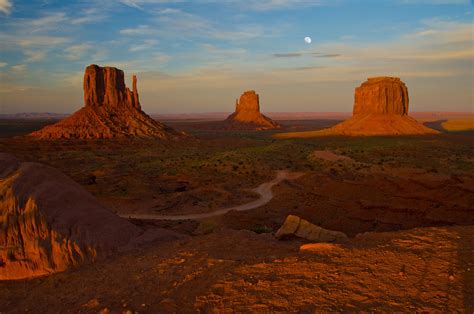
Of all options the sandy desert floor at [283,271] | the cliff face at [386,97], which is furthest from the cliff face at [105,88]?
the sandy desert floor at [283,271]

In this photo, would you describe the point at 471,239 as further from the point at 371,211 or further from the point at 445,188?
the point at 445,188

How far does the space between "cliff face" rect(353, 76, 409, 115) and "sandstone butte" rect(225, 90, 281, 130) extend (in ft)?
179

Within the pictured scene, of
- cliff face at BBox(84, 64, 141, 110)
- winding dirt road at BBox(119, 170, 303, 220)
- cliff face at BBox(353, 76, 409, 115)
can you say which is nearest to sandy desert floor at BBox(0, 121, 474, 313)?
winding dirt road at BBox(119, 170, 303, 220)

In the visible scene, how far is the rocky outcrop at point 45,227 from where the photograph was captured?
10.5m

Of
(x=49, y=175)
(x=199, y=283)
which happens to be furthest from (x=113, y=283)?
(x=49, y=175)

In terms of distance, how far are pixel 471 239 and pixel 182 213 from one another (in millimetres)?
18359

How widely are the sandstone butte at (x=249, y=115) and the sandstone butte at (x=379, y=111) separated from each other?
51146 millimetres

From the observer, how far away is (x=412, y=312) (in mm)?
6398

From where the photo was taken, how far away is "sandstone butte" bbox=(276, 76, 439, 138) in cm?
10044

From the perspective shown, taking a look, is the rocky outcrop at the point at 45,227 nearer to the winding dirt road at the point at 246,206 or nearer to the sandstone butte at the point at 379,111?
the winding dirt road at the point at 246,206

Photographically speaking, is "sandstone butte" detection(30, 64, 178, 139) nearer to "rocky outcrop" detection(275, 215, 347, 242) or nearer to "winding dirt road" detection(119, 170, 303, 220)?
"winding dirt road" detection(119, 170, 303, 220)

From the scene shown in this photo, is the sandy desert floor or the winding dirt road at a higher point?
the sandy desert floor

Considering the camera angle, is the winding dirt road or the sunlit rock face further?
the sunlit rock face

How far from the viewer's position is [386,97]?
359 ft
